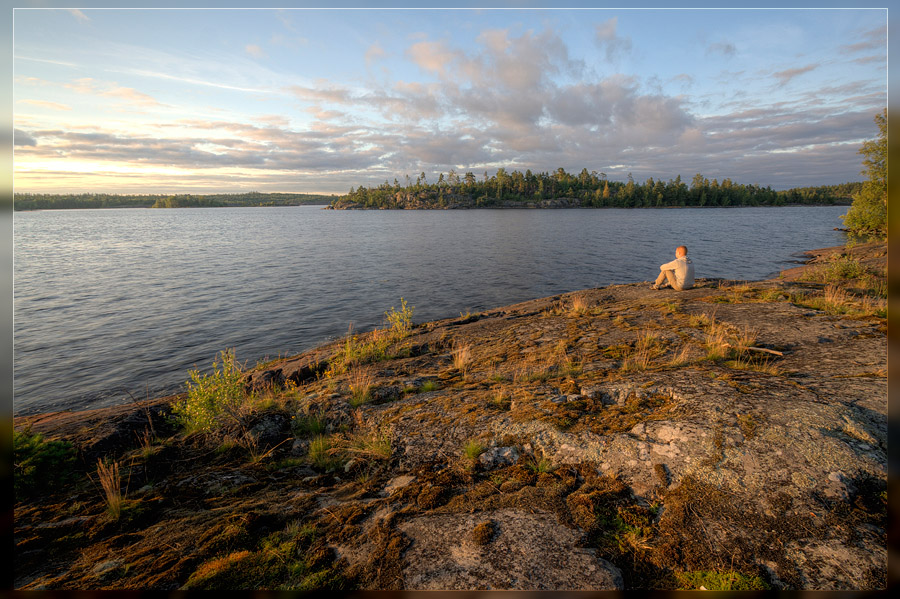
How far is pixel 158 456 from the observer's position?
6.37 meters

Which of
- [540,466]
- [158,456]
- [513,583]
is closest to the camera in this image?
[513,583]

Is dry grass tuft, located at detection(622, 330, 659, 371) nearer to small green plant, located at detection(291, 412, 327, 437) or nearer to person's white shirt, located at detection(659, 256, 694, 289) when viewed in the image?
small green plant, located at detection(291, 412, 327, 437)

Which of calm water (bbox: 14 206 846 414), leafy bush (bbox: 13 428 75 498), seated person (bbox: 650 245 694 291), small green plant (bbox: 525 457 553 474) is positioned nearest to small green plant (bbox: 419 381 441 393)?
small green plant (bbox: 525 457 553 474)

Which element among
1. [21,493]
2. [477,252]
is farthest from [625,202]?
[21,493]

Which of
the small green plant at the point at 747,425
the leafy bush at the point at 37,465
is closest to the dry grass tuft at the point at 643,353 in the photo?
the small green plant at the point at 747,425

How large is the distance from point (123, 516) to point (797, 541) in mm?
6843

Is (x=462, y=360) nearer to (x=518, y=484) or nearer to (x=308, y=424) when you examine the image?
(x=308, y=424)

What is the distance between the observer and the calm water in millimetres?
15508

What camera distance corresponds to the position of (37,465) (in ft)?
18.0

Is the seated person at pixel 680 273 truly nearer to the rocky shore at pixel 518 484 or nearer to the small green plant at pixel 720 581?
the rocky shore at pixel 518 484

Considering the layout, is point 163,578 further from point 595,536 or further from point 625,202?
point 625,202

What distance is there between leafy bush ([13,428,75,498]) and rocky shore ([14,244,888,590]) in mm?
152

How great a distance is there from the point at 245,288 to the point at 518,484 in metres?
28.5

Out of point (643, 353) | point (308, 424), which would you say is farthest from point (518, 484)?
point (643, 353)
